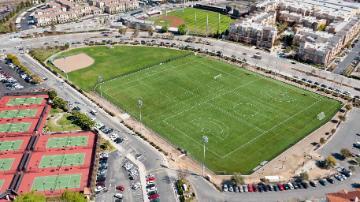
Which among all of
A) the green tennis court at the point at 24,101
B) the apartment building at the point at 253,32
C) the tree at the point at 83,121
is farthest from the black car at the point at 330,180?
the green tennis court at the point at 24,101

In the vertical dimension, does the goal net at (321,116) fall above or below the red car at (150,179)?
above

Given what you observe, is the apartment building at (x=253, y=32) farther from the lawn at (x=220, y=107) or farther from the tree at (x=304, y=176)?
the tree at (x=304, y=176)

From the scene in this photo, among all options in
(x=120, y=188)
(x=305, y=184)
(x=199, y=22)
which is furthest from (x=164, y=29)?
(x=305, y=184)

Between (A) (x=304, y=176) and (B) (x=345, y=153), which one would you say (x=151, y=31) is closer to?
→ (B) (x=345, y=153)

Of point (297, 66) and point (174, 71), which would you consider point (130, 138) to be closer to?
point (174, 71)

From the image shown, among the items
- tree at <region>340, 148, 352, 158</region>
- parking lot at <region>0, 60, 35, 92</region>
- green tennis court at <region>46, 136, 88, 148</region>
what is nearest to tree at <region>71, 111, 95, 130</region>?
green tennis court at <region>46, 136, 88, 148</region>

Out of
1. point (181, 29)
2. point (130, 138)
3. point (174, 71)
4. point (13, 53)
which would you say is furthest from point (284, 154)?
point (13, 53)
